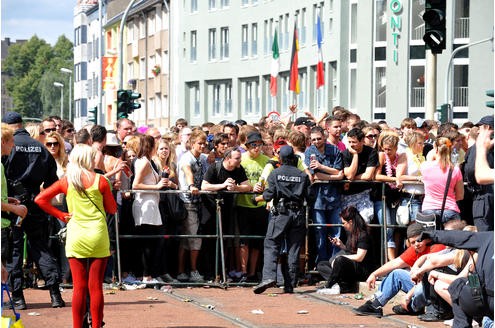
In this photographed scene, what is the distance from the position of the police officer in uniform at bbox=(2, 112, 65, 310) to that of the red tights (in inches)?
90.1

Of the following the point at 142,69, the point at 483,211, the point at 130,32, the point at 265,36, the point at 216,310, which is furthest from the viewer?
the point at 130,32

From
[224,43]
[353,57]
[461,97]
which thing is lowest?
[461,97]

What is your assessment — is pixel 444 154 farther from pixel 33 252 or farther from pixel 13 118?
pixel 13 118

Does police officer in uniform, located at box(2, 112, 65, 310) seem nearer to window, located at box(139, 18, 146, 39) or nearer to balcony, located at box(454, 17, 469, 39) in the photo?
balcony, located at box(454, 17, 469, 39)

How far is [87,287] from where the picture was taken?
1159cm

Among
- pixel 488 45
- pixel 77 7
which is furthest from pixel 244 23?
pixel 77 7

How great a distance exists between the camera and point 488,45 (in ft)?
185

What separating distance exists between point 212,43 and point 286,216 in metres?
64.0

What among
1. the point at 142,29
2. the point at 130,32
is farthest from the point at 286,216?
the point at 130,32

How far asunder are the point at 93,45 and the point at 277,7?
153 feet

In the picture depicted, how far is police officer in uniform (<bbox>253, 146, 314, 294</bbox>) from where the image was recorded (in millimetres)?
15961

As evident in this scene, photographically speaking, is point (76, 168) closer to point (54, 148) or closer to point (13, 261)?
point (13, 261)

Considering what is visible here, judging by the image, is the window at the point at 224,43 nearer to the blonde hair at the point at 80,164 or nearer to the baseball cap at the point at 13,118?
the baseball cap at the point at 13,118

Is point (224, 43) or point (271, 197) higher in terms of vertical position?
point (224, 43)
